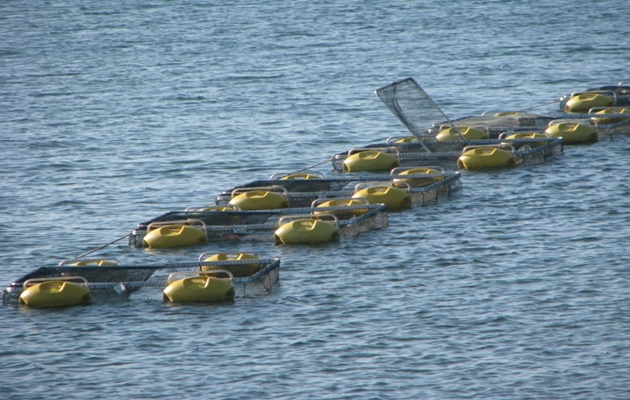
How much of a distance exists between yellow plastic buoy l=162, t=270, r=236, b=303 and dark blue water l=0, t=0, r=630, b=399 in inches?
10.9

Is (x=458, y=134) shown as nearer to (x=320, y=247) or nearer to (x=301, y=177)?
(x=301, y=177)

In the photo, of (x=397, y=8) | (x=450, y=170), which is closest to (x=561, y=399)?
(x=450, y=170)

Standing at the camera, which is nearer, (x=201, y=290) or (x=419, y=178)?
(x=201, y=290)

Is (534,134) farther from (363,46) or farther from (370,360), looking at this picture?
(363,46)

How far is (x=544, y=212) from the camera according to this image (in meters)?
30.7

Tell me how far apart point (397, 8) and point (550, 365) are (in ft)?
265

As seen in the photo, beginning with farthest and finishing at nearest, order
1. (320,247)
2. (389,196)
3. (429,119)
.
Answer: (429,119)
(389,196)
(320,247)

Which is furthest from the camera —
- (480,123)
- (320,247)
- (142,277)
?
(480,123)

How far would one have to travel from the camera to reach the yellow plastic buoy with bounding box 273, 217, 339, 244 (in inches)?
1066

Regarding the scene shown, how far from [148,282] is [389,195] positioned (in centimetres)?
799

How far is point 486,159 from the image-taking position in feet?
112

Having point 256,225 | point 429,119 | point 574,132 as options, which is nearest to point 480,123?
point 574,132

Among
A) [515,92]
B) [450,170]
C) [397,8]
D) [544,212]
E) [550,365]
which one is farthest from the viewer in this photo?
[397,8]

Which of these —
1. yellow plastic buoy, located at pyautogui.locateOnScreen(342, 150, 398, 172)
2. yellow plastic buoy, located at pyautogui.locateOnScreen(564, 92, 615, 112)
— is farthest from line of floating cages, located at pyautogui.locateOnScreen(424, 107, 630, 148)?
yellow plastic buoy, located at pyautogui.locateOnScreen(564, 92, 615, 112)
